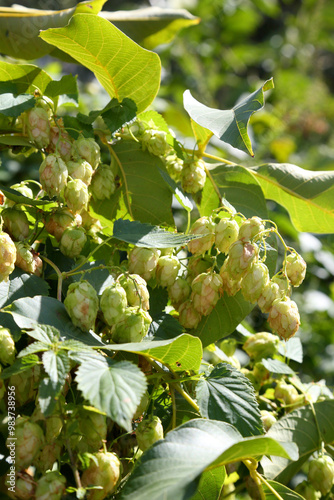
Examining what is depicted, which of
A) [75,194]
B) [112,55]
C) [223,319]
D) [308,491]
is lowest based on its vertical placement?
[308,491]

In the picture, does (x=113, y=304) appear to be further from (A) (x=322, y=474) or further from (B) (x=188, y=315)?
(A) (x=322, y=474)

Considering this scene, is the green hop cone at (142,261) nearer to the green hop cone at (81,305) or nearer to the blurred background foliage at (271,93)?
the green hop cone at (81,305)

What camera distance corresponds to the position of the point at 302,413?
35.1 inches

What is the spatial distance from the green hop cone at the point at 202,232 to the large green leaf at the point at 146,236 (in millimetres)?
64

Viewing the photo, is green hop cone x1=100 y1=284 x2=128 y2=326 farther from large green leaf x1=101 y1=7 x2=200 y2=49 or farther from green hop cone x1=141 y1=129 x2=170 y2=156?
large green leaf x1=101 y1=7 x2=200 y2=49

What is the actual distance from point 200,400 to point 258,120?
220 centimetres

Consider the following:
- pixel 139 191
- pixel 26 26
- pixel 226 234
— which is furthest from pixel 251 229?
pixel 26 26

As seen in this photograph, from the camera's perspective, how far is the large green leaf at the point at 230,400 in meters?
0.60

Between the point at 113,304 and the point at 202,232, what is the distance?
0.60 ft

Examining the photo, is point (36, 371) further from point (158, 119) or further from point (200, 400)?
point (158, 119)

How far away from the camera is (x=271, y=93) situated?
11.0ft

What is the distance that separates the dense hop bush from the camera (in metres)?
0.52

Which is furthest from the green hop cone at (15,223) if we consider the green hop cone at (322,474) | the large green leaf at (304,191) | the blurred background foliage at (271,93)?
the blurred background foliage at (271,93)

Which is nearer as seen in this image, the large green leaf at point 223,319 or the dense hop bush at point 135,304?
the dense hop bush at point 135,304
